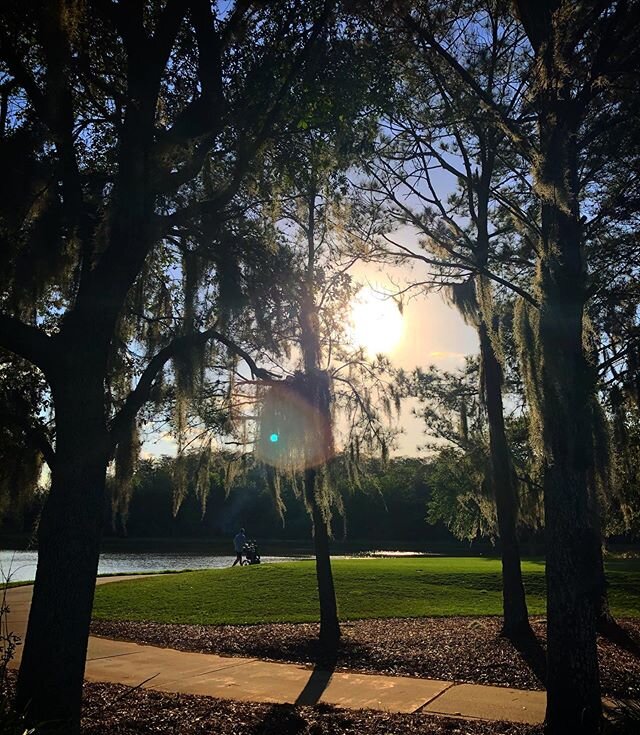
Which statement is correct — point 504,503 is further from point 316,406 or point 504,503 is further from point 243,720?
point 243,720

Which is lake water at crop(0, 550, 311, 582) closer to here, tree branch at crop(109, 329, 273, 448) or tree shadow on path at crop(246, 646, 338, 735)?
tree shadow on path at crop(246, 646, 338, 735)

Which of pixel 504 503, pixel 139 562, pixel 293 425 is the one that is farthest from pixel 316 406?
pixel 139 562

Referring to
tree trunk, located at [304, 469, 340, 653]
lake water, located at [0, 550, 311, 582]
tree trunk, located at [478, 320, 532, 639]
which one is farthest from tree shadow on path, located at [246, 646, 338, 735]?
lake water, located at [0, 550, 311, 582]

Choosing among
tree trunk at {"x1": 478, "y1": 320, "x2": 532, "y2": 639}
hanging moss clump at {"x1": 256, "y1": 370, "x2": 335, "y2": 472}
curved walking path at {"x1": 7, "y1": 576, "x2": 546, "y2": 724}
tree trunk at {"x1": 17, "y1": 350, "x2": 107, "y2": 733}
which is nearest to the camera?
tree trunk at {"x1": 17, "y1": 350, "x2": 107, "y2": 733}

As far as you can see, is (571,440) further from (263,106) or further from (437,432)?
(437,432)

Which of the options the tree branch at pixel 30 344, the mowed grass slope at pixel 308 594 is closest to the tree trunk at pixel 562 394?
the tree branch at pixel 30 344

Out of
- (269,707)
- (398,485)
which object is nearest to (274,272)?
(269,707)

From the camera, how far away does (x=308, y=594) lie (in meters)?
15.4

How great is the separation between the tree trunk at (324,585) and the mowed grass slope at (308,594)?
2.17 metres

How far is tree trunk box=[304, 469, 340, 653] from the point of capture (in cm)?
962

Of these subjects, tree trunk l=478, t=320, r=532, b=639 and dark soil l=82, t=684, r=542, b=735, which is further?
tree trunk l=478, t=320, r=532, b=639

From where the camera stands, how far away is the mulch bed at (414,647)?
785 cm

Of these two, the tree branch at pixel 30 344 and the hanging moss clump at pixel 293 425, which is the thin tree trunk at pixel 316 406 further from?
the tree branch at pixel 30 344

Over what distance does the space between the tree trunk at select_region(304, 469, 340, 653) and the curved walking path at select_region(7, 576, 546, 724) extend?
1429 mm
